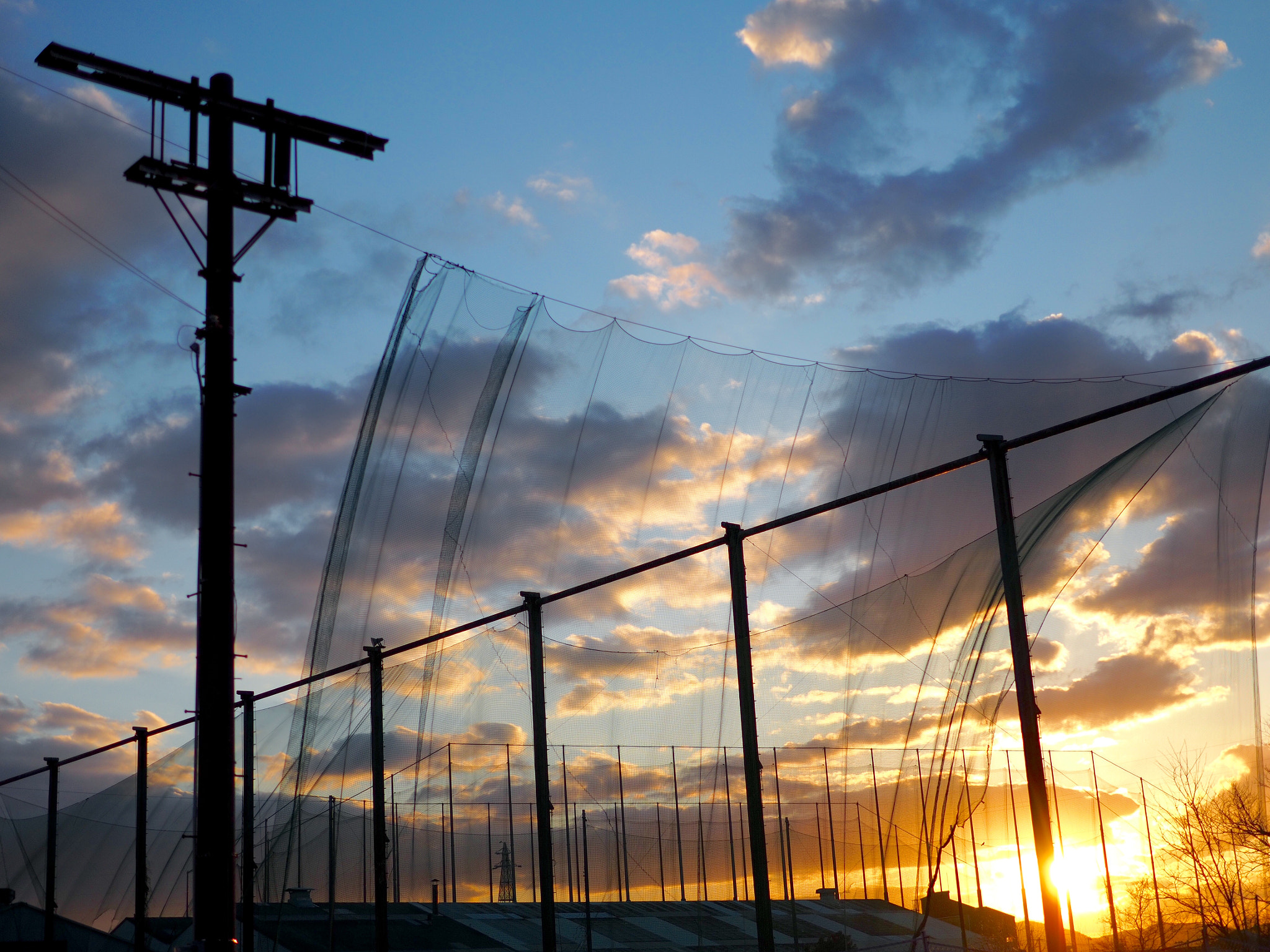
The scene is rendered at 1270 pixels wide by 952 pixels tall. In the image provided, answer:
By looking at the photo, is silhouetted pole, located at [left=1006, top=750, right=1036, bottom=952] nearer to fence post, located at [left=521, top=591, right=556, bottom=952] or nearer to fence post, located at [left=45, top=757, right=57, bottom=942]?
fence post, located at [left=521, top=591, right=556, bottom=952]

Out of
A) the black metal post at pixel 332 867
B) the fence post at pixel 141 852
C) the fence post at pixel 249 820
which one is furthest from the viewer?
the fence post at pixel 141 852

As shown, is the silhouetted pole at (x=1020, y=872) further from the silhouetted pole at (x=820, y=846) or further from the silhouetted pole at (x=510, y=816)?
the silhouetted pole at (x=510, y=816)

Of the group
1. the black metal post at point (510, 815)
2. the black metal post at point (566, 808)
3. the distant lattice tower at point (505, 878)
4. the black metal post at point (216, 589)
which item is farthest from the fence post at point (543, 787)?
the distant lattice tower at point (505, 878)

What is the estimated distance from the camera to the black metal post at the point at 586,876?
1886cm

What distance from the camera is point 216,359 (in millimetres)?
12320

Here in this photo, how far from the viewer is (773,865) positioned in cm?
3203

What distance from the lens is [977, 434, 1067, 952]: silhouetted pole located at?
795 cm

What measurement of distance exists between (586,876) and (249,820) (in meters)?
6.99

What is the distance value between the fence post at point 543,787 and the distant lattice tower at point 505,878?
16.2 metres

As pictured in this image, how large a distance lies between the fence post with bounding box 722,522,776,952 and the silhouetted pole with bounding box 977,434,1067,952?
2.23 metres

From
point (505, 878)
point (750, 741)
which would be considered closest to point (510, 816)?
point (505, 878)

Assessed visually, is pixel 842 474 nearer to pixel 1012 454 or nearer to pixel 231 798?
pixel 1012 454

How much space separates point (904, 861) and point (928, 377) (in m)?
7.51

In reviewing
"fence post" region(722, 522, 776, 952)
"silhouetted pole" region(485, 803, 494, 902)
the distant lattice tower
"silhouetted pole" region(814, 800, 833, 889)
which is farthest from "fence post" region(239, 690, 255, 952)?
"silhouetted pole" region(814, 800, 833, 889)
